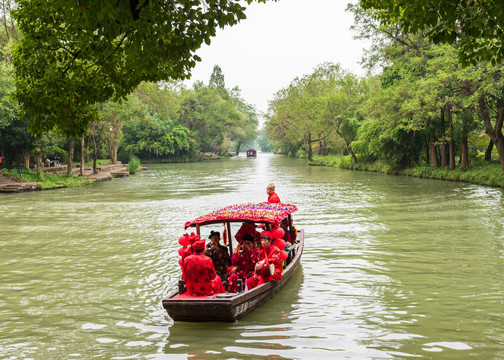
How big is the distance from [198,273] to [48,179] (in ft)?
111

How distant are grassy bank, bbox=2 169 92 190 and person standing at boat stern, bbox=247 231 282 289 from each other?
29.7 metres

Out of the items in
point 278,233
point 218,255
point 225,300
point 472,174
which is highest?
point 472,174

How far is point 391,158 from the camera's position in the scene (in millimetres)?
48062

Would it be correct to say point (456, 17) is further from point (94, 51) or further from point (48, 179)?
point (48, 179)

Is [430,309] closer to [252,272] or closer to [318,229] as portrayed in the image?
[252,272]

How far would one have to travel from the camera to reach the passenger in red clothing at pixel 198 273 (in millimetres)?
8852

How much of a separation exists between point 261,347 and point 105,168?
51.2 metres

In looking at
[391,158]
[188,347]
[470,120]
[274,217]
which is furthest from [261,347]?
[391,158]

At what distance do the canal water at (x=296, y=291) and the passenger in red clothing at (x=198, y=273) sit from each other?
0.65 meters

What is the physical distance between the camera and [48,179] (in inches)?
1527

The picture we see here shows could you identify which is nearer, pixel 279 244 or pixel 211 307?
pixel 211 307

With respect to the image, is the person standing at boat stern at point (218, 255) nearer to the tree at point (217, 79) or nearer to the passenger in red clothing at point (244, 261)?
the passenger in red clothing at point (244, 261)

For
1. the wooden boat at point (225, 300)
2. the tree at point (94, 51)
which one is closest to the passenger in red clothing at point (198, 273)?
the wooden boat at point (225, 300)

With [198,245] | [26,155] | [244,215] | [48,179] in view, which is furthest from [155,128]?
[198,245]
